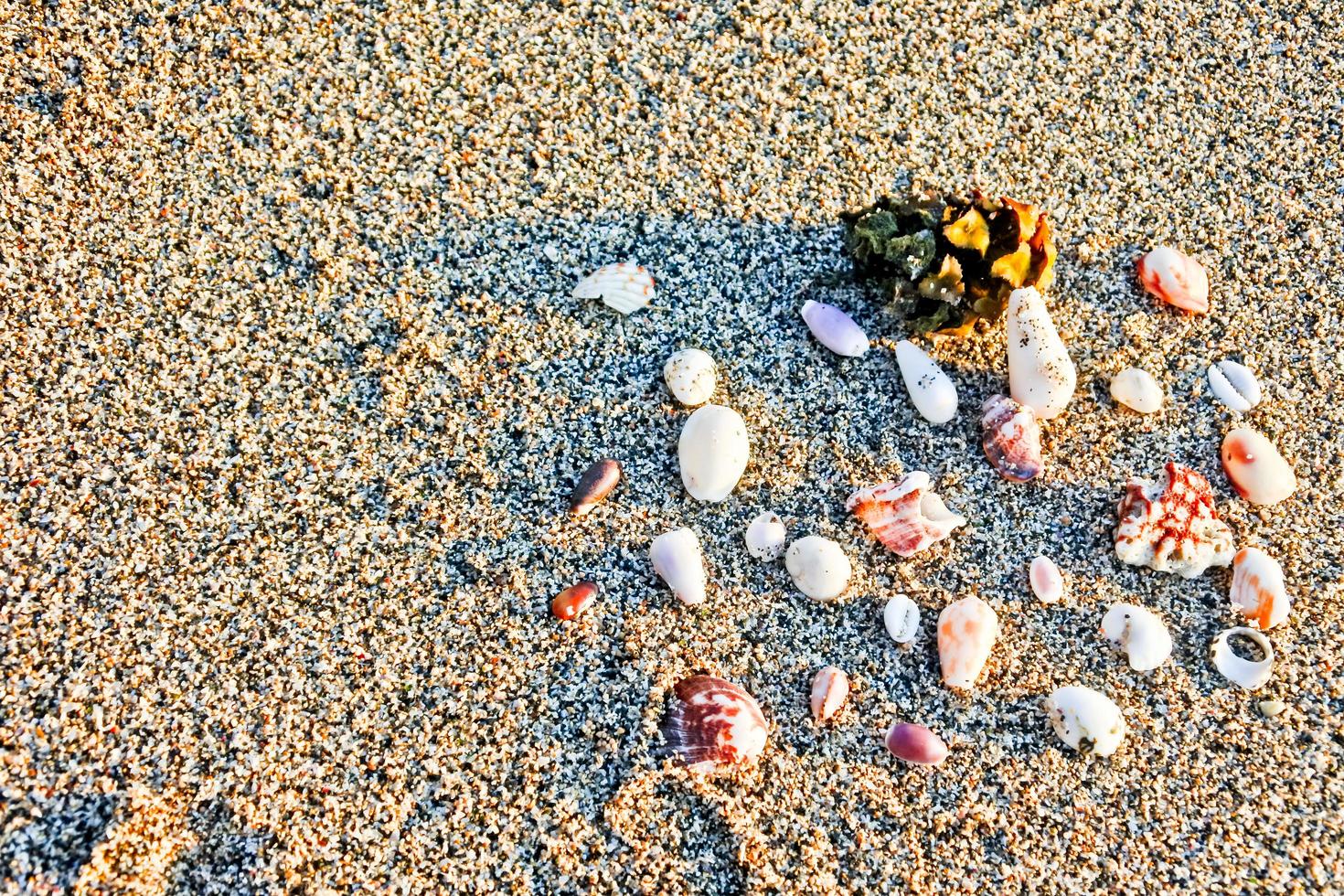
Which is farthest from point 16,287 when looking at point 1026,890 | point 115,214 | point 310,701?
point 1026,890

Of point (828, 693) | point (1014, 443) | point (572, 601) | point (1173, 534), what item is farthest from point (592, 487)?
point (1173, 534)

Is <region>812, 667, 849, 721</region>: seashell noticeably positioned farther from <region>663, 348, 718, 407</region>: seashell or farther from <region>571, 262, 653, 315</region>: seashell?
<region>571, 262, 653, 315</region>: seashell

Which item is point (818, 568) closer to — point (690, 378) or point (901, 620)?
point (901, 620)

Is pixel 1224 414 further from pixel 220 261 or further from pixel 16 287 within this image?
pixel 16 287

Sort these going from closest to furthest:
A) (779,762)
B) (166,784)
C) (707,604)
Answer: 1. (166,784)
2. (779,762)
3. (707,604)

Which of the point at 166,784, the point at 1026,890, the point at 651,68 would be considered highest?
the point at 651,68

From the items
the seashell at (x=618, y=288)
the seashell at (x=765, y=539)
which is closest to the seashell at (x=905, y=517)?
the seashell at (x=765, y=539)

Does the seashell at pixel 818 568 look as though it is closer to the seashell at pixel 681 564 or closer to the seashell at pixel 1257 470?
the seashell at pixel 681 564
